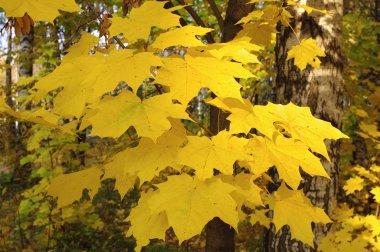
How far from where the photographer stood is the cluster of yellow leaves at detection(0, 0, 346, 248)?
113cm

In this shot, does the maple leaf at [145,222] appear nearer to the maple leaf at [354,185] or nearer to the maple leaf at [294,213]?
the maple leaf at [294,213]

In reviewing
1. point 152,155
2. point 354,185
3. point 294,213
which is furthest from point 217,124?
point 354,185

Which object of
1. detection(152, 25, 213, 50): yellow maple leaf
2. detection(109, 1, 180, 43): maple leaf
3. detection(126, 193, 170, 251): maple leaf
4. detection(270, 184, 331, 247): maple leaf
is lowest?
detection(270, 184, 331, 247): maple leaf

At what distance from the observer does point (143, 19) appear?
48.2 inches

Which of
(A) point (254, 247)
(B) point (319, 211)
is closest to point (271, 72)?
(A) point (254, 247)

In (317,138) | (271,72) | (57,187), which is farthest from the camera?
(271,72)

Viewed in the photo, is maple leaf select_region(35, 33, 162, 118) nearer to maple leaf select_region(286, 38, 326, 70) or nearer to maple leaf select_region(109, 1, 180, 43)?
maple leaf select_region(109, 1, 180, 43)

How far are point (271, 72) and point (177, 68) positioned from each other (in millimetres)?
4851

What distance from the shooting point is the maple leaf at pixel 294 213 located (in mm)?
1521

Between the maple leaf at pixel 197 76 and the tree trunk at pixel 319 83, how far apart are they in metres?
1.56

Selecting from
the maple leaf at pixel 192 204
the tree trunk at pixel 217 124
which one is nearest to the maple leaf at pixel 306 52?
the tree trunk at pixel 217 124

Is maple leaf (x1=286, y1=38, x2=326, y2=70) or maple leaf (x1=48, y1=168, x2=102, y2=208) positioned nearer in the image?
maple leaf (x1=48, y1=168, x2=102, y2=208)

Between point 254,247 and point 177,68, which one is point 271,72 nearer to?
point 254,247

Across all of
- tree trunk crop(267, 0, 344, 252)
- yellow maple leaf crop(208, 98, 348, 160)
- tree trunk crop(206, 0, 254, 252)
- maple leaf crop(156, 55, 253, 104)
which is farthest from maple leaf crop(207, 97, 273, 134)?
tree trunk crop(267, 0, 344, 252)
